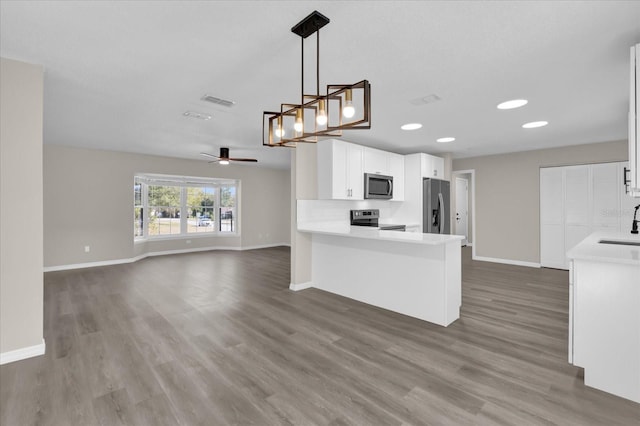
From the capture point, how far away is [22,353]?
96.7 inches

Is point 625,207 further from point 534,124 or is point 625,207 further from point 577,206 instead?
point 534,124

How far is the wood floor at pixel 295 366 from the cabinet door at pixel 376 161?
235 cm

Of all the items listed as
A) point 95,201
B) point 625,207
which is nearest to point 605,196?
point 625,207

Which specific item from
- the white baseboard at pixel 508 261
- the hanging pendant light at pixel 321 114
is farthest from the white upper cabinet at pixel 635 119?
the white baseboard at pixel 508 261

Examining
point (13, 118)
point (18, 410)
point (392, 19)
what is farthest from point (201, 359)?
point (392, 19)

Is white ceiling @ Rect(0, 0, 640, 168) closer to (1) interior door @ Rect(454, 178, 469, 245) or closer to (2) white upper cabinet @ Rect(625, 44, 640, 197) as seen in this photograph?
(2) white upper cabinet @ Rect(625, 44, 640, 197)

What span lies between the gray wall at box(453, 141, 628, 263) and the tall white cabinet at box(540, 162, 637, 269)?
0.45 ft

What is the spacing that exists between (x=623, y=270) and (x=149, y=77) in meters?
3.92

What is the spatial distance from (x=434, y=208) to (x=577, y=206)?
260 cm

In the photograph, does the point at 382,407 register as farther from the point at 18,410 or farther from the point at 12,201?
the point at 12,201

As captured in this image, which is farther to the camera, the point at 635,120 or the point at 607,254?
the point at 607,254

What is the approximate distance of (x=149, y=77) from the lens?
8.75 ft

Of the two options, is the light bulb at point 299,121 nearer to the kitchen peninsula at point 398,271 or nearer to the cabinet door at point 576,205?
the kitchen peninsula at point 398,271

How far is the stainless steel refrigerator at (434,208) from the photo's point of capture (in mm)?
5797
